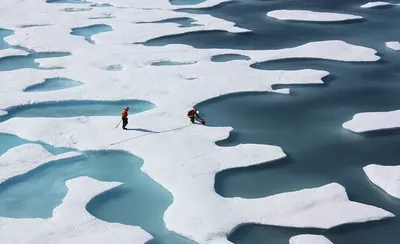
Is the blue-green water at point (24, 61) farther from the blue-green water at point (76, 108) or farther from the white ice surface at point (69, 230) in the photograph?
the white ice surface at point (69, 230)

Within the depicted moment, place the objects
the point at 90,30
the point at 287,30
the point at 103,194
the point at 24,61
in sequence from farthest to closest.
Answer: the point at 90,30 → the point at 287,30 → the point at 24,61 → the point at 103,194

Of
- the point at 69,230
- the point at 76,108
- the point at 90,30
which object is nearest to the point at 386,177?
the point at 69,230

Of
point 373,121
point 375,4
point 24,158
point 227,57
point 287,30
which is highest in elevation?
point 375,4

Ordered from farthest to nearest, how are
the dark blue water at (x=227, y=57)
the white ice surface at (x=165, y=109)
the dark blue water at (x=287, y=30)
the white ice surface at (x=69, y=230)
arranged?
the dark blue water at (x=287, y=30), the dark blue water at (x=227, y=57), the white ice surface at (x=165, y=109), the white ice surface at (x=69, y=230)

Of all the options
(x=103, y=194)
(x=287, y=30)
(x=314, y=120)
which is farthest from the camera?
(x=287, y=30)

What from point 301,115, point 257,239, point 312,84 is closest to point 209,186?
point 257,239

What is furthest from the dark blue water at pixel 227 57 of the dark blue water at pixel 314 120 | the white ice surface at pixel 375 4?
the white ice surface at pixel 375 4

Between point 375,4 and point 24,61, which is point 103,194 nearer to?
point 24,61
